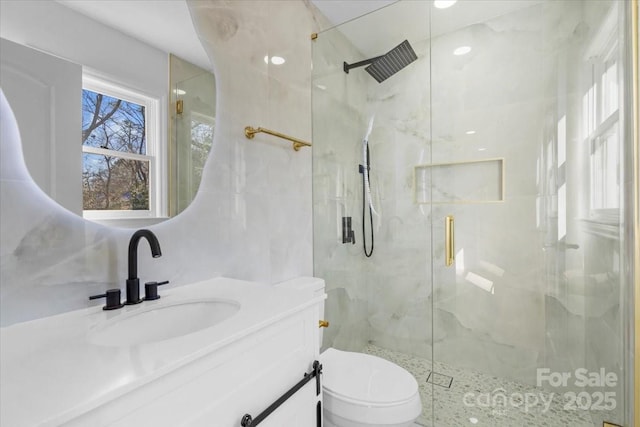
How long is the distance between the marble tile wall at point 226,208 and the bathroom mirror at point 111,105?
47 mm

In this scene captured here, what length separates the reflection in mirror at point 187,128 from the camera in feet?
3.97

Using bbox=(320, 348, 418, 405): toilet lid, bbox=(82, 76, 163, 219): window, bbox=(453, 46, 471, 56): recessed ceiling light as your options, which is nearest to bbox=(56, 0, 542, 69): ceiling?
bbox=(453, 46, 471, 56): recessed ceiling light

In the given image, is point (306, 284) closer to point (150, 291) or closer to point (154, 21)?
point (150, 291)

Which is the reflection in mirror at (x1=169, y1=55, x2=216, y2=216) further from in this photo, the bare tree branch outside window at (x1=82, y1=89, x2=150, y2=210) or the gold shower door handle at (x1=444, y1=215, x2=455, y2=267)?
the gold shower door handle at (x1=444, y1=215, x2=455, y2=267)

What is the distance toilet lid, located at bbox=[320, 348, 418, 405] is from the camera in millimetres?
1266

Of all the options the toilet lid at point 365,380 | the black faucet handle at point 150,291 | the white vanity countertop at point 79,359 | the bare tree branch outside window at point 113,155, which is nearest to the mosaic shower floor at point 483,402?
the toilet lid at point 365,380

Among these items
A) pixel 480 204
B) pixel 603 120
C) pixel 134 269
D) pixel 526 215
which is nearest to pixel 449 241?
pixel 480 204

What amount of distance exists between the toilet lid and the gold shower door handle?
2.95 ft

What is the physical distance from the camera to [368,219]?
2.19 metres

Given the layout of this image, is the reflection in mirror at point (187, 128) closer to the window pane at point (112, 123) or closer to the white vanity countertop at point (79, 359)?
the window pane at point (112, 123)

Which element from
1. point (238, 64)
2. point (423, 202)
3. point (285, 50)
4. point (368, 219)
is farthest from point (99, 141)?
point (423, 202)

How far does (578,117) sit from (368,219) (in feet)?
4.26

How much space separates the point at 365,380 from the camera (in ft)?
4.58

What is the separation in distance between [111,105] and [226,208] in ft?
1.86
